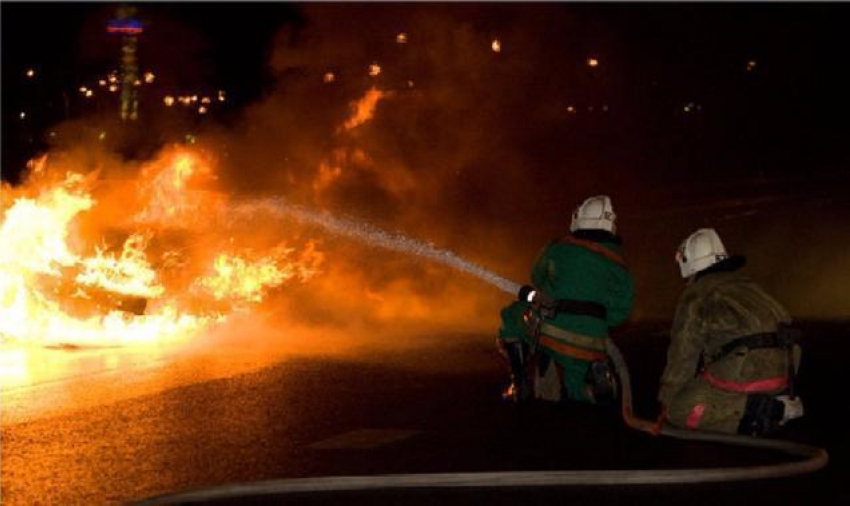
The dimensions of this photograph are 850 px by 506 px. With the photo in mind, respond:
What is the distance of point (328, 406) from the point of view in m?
9.44

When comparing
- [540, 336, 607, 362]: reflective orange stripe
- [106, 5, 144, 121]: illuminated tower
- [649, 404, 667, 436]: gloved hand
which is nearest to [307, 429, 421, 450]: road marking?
[540, 336, 607, 362]: reflective orange stripe

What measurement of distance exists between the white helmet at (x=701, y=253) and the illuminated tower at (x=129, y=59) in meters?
53.5

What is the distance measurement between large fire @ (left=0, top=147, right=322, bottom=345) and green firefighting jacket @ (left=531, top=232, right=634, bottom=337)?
4956mm

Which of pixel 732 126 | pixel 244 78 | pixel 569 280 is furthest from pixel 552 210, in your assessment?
pixel 732 126

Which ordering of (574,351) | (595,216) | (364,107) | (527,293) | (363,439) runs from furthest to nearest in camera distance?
(364,107), (595,216), (527,293), (574,351), (363,439)

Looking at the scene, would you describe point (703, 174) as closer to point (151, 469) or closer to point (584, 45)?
point (584, 45)

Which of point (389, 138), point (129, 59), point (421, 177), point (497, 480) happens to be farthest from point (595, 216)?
point (129, 59)

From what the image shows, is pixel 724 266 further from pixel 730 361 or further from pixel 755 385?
pixel 755 385

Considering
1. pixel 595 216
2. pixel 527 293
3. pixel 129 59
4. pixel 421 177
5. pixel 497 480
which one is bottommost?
pixel 497 480

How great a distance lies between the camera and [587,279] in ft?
30.1

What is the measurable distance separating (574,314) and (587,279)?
256 millimetres

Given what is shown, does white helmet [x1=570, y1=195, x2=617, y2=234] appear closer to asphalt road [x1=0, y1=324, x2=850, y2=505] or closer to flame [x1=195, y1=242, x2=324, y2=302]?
asphalt road [x1=0, y1=324, x2=850, y2=505]

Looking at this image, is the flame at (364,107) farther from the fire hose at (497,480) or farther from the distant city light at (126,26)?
the distant city light at (126,26)

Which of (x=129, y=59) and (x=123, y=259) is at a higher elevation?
(x=129, y=59)
